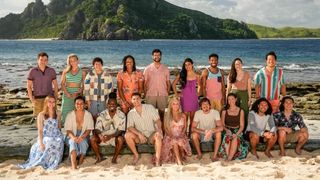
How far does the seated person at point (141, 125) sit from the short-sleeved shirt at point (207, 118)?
0.79 m

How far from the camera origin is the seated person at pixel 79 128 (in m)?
7.37

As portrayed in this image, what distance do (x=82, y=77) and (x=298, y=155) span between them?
4763mm

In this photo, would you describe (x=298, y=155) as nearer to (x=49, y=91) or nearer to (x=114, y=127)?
(x=114, y=127)

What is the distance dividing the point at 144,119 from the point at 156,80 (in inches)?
38.4

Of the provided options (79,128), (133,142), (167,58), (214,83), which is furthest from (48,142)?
(167,58)

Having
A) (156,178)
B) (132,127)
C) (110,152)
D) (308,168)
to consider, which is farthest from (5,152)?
(308,168)

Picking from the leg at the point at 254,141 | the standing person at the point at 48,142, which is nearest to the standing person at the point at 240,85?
the leg at the point at 254,141

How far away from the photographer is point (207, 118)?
7680mm

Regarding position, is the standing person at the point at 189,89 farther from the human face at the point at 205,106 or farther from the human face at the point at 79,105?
the human face at the point at 79,105

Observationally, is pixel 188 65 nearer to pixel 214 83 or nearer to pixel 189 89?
pixel 189 89

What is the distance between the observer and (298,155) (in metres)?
7.81

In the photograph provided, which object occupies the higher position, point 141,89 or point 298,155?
point 141,89

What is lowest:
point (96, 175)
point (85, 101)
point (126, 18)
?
point (96, 175)

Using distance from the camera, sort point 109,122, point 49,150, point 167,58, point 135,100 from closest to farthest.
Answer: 1. point 49,150
2. point 135,100
3. point 109,122
4. point 167,58
